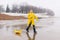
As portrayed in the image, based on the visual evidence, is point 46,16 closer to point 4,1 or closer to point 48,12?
point 48,12

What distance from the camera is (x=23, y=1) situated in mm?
29469

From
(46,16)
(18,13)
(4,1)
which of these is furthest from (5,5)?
(46,16)

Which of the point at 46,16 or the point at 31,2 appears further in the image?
the point at 46,16

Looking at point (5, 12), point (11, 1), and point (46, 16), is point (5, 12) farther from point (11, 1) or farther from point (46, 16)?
point (46, 16)

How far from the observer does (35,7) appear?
30578 mm

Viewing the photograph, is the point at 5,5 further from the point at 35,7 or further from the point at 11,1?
the point at 35,7

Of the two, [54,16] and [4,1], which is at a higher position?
[4,1]

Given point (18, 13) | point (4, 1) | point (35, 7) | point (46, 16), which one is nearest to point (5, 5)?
point (4, 1)

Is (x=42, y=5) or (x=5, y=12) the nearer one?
(x=5, y=12)

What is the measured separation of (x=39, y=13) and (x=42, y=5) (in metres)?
1.26

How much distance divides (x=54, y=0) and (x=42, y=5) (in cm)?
184

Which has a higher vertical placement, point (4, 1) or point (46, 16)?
point (4, 1)

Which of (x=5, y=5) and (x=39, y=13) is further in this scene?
(x=39, y=13)

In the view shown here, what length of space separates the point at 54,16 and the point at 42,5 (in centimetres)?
233
